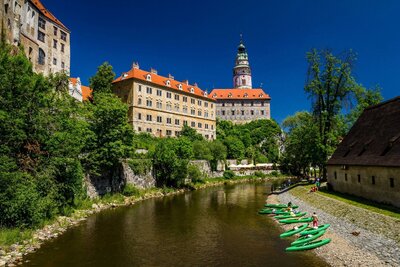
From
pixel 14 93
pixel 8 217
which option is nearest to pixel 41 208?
pixel 8 217

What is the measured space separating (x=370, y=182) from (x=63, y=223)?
86.5ft

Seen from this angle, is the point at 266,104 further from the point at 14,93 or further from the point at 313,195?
the point at 14,93

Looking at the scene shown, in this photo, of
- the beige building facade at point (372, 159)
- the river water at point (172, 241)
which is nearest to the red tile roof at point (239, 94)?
the beige building facade at point (372, 159)

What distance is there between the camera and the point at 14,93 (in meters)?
22.7

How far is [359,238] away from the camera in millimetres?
18625

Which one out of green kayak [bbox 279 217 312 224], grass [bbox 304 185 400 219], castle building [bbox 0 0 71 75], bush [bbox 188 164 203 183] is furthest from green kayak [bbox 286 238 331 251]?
castle building [bbox 0 0 71 75]

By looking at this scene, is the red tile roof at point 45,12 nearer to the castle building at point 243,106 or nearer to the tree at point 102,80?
the tree at point 102,80

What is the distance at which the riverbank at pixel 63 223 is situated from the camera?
58.0 ft

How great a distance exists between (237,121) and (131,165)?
261 ft

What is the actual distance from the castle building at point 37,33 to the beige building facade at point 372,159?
39.2m

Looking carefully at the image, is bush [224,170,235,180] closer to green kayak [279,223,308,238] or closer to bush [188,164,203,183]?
bush [188,164,203,183]

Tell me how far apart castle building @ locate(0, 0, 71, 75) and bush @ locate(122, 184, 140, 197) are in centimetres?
2233

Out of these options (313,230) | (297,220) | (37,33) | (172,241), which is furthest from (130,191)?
(37,33)

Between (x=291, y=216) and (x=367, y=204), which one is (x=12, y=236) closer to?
(x=291, y=216)
